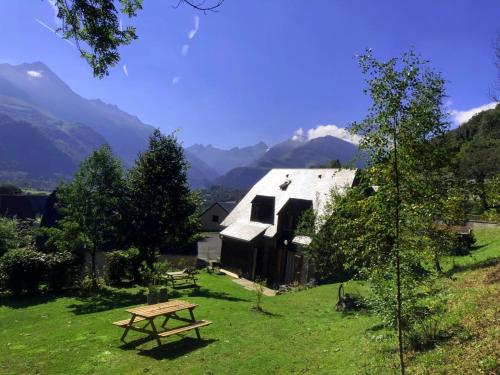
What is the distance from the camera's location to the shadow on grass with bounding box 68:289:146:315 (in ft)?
64.9

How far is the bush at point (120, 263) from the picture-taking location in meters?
27.8

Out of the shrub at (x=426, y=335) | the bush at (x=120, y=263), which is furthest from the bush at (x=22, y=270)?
the shrub at (x=426, y=335)

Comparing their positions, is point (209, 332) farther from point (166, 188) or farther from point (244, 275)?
point (244, 275)

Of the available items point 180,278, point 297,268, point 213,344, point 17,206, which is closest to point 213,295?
point 180,278

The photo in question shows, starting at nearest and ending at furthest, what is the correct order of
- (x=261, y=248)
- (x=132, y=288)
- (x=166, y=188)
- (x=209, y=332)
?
(x=209, y=332), (x=132, y=288), (x=166, y=188), (x=261, y=248)

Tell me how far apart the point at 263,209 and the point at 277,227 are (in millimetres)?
3854

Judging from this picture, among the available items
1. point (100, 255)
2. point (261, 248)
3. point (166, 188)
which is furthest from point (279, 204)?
point (100, 255)

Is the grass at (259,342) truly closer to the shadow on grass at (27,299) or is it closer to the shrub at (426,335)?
the shrub at (426,335)

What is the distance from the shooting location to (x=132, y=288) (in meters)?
26.5

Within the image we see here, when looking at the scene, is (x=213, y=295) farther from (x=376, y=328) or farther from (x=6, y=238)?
(x=6, y=238)

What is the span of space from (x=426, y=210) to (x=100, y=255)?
118ft

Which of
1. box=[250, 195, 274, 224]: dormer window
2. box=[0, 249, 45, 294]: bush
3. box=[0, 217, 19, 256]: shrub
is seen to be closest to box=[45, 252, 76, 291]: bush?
box=[0, 249, 45, 294]: bush

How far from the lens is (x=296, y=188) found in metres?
35.6

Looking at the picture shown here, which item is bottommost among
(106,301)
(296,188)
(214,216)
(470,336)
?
(106,301)
